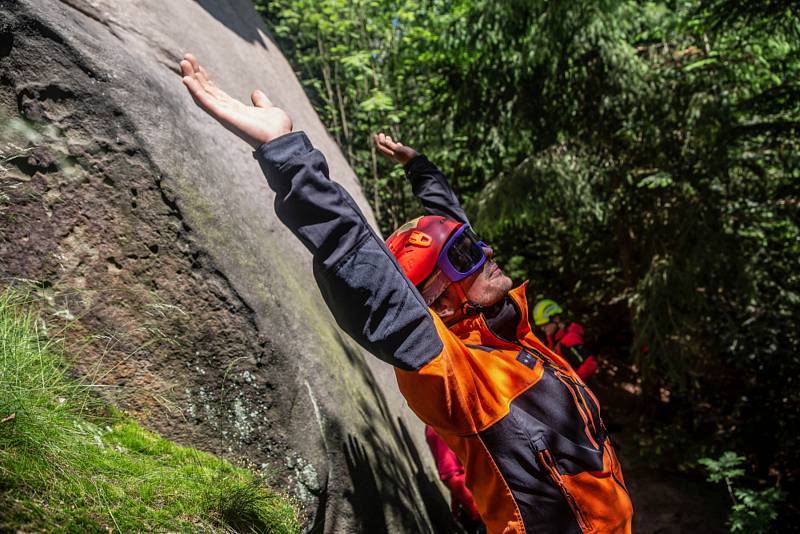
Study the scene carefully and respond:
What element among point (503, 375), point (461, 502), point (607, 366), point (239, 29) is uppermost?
point (503, 375)

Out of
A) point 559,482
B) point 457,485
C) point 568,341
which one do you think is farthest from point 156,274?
point 568,341

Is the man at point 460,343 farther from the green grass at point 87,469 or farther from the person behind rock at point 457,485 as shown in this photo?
the person behind rock at point 457,485

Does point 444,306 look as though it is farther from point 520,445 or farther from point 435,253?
Result: point 520,445

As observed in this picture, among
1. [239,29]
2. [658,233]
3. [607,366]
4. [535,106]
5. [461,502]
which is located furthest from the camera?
[607,366]

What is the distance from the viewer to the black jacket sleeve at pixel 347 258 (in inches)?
69.9

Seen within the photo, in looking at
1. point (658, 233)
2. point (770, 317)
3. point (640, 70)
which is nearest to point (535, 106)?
point (640, 70)

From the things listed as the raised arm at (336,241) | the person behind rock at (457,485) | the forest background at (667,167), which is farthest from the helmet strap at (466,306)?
the forest background at (667,167)

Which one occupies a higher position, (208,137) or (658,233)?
(658,233)

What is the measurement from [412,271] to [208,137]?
171cm

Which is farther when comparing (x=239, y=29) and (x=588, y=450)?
(x=239, y=29)

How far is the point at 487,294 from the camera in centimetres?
245

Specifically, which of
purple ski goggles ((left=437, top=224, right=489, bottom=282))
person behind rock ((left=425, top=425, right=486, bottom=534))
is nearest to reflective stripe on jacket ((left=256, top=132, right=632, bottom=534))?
purple ski goggles ((left=437, top=224, right=489, bottom=282))

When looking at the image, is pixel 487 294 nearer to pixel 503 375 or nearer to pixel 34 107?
pixel 503 375

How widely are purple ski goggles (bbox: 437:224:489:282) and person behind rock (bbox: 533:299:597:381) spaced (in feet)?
13.7
